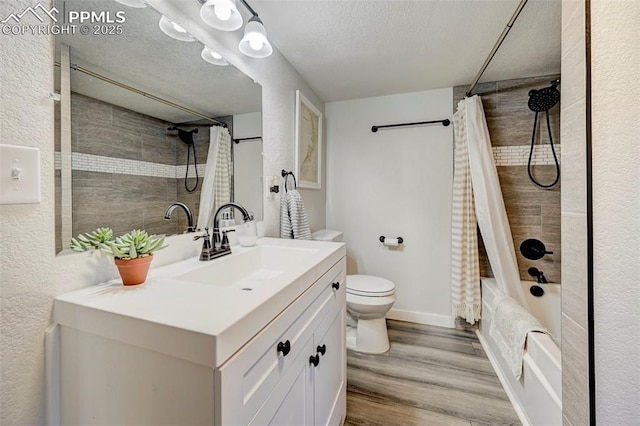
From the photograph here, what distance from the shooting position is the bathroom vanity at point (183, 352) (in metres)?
0.51

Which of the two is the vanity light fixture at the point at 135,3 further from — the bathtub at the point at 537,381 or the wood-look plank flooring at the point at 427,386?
the bathtub at the point at 537,381

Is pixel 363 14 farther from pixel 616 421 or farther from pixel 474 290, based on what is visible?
pixel 474 290

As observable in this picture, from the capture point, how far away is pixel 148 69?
964 millimetres

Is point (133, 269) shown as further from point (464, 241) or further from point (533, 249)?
point (533, 249)

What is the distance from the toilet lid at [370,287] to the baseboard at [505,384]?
2.68 feet

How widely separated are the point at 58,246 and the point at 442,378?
6.75ft

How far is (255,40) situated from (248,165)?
609mm

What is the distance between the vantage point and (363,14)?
146 centimetres

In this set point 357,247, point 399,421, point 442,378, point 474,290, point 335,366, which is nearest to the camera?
point 335,366

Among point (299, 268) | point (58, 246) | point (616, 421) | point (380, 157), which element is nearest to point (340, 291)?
point (299, 268)

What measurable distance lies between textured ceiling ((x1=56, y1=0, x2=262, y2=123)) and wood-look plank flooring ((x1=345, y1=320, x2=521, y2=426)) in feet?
5.71

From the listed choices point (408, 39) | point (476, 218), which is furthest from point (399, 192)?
point (408, 39)

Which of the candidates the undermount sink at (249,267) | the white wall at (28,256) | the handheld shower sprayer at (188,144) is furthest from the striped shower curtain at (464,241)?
the white wall at (28,256)

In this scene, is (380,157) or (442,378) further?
(380,157)
